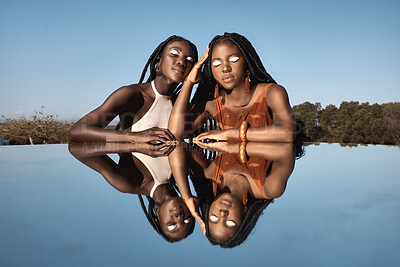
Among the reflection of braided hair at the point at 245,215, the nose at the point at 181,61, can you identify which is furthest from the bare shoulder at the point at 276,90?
the reflection of braided hair at the point at 245,215

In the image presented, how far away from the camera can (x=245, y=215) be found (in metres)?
0.36

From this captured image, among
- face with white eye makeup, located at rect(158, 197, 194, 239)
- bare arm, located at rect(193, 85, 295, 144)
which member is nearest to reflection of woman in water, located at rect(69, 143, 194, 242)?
face with white eye makeup, located at rect(158, 197, 194, 239)

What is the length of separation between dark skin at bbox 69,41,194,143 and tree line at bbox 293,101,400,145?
1.23 meters

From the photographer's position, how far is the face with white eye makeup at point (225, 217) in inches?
12.3

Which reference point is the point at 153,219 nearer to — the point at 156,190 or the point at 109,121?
the point at 156,190

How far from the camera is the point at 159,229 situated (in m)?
0.31

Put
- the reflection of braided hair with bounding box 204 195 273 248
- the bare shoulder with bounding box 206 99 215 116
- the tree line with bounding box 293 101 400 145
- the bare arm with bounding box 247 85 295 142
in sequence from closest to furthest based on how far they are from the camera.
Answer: the reflection of braided hair with bounding box 204 195 273 248
the bare arm with bounding box 247 85 295 142
the bare shoulder with bounding box 206 99 215 116
the tree line with bounding box 293 101 400 145

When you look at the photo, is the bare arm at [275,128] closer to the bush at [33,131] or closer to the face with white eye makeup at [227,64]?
the face with white eye makeup at [227,64]

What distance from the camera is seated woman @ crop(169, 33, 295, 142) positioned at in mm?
1247

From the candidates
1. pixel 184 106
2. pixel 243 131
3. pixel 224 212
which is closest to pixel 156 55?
pixel 184 106

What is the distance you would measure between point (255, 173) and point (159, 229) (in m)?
0.34

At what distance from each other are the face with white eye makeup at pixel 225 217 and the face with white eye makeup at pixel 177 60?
976 millimetres

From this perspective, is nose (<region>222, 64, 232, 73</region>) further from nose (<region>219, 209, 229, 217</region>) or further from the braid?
nose (<region>219, 209, 229, 217</region>)

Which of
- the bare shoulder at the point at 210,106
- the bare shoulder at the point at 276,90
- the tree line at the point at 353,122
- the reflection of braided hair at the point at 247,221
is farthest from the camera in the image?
the tree line at the point at 353,122
